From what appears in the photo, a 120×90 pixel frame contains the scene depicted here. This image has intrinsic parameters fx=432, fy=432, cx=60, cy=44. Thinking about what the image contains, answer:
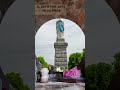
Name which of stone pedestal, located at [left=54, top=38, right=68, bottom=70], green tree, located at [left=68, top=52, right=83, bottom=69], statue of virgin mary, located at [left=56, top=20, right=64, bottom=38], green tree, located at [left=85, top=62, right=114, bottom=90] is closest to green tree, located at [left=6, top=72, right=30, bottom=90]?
green tree, located at [left=85, top=62, right=114, bottom=90]

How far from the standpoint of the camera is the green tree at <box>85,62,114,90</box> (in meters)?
16.8

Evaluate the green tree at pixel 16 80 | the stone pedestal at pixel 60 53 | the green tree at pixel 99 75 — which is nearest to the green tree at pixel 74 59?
the stone pedestal at pixel 60 53

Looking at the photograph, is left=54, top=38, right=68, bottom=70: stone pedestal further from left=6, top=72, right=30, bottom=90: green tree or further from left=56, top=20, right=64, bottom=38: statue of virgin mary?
left=6, top=72, right=30, bottom=90: green tree

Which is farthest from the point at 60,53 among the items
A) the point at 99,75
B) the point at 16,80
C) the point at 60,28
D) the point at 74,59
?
the point at 16,80

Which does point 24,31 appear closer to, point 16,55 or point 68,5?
point 16,55

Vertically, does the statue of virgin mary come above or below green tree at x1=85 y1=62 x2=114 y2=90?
above

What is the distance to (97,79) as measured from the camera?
681 inches

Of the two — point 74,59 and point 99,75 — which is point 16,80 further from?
point 74,59

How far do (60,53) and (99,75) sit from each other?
846 inches

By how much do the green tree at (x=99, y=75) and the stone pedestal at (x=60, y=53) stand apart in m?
19.8

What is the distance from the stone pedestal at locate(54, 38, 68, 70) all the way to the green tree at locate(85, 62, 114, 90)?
19.8 meters

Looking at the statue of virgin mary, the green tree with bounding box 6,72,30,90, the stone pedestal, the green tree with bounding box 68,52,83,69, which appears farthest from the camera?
the green tree with bounding box 68,52,83,69

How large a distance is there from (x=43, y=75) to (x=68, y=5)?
21.6 ft

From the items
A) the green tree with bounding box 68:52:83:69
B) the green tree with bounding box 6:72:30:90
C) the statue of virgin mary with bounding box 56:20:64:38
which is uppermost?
the statue of virgin mary with bounding box 56:20:64:38
